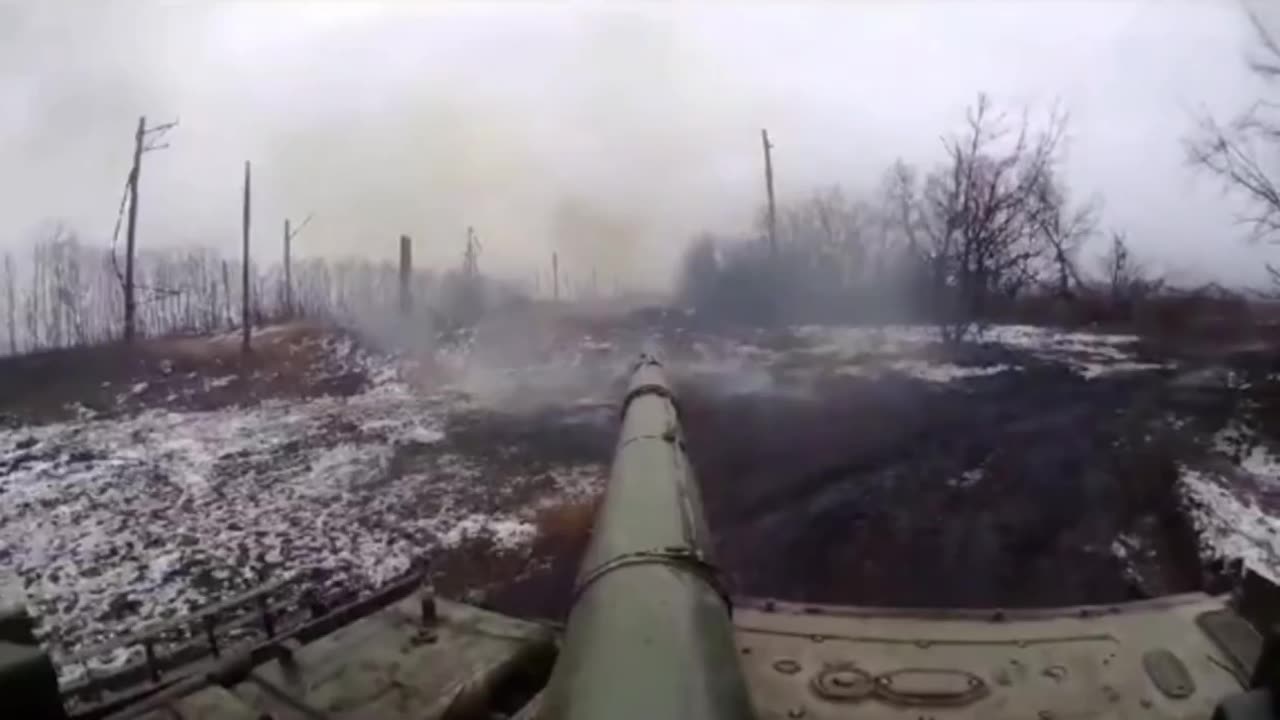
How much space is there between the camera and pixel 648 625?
2.22 meters

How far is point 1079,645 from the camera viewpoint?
3.47 meters

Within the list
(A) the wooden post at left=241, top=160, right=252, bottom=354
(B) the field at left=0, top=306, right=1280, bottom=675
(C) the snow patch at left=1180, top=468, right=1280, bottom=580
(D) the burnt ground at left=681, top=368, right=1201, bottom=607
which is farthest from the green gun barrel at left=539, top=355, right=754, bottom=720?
(A) the wooden post at left=241, top=160, right=252, bottom=354

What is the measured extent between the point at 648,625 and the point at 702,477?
908 centimetres

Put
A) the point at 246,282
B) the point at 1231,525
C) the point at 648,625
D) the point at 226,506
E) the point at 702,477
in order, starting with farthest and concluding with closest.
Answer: the point at 246,282, the point at 226,506, the point at 702,477, the point at 1231,525, the point at 648,625

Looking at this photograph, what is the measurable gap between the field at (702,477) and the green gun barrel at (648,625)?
392 cm

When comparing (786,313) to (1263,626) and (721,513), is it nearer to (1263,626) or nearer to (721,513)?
(721,513)

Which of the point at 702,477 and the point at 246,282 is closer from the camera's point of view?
the point at 702,477

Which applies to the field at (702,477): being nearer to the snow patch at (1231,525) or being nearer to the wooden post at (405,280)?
the snow patch at (1231,525)

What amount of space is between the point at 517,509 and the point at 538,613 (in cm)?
288

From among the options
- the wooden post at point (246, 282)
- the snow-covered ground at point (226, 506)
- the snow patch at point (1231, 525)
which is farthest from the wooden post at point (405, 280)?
the snow patch at point (1231, 525)

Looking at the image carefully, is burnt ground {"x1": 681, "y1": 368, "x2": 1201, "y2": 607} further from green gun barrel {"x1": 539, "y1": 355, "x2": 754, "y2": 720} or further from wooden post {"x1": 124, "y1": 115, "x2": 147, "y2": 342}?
wooden post {"x1": 124, "y1": 115, "x2": 147, "y2": 342}

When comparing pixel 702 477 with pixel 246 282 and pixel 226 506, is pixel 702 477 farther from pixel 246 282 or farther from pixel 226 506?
pixel 246 282

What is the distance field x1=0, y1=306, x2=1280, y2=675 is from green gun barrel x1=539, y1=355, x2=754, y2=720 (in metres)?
3.92

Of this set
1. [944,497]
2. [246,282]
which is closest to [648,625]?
[944,497]
